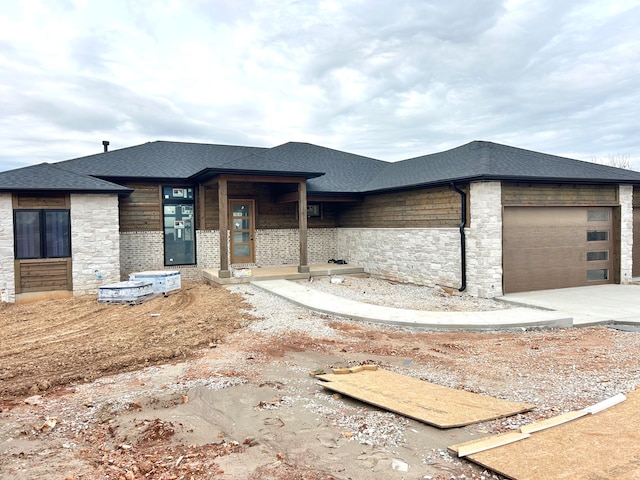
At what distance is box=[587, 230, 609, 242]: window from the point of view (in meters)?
11.6

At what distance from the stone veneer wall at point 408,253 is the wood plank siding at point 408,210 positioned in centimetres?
21

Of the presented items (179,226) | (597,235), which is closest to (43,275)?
(179,226)

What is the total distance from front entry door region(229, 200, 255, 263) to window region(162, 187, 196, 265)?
145cm

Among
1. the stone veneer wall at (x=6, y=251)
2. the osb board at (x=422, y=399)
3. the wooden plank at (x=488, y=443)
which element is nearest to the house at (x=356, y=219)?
the stone veneer wall at (x=6, y=251)

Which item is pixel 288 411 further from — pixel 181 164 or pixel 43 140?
pixel 43 140

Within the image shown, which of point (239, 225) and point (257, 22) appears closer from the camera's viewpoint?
point (257, 22)

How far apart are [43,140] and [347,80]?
1886 centimetres

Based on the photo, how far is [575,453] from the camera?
295 centimetres

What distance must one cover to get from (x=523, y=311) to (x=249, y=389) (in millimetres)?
6607

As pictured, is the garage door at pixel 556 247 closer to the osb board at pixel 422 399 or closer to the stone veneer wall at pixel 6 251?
the osb board at pixel 422 399

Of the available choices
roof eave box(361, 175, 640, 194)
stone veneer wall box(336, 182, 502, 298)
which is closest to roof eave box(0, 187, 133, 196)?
stone veneer wall box(336, 182, 502, 298)

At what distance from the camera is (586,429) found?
11.0 ft

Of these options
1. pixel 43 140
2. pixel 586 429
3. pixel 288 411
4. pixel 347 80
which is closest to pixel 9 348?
pixel 288 411

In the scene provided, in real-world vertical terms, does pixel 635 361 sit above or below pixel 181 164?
below
